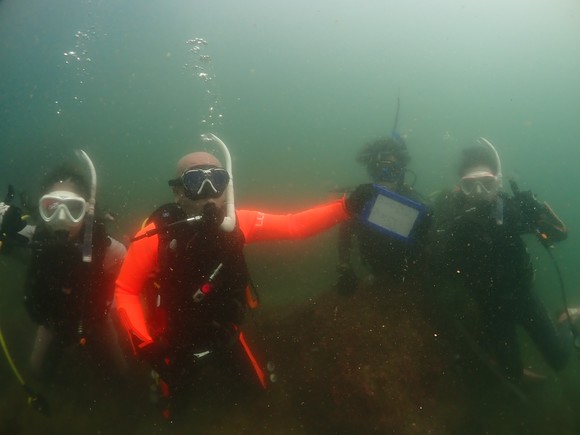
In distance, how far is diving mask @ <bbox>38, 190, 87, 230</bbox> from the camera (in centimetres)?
468

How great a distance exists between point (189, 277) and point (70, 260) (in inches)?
98.7

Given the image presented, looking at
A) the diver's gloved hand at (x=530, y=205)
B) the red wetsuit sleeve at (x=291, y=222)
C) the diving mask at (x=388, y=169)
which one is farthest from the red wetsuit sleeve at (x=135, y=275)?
the diver's gloved hand at (x=530, y=205)

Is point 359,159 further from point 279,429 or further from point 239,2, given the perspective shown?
point 239,2

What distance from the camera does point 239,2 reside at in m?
63.3

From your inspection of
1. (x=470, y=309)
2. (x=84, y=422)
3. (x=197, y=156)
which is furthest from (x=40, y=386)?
(x=470, y=309)

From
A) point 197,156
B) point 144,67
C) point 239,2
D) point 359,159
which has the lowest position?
point 144,67

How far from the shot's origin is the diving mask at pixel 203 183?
11.4ft

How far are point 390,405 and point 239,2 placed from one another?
72.0m

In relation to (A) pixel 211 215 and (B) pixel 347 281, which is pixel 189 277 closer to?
(A) pixel 211 215

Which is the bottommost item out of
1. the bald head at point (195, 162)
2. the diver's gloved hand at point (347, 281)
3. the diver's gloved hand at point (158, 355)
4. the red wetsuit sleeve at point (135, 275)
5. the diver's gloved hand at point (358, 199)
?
the diver's gloved hand at point (347, 281)

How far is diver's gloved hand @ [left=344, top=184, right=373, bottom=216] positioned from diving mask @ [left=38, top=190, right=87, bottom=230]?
3.62 m

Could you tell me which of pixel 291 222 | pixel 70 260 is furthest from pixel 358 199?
pixel 70 260

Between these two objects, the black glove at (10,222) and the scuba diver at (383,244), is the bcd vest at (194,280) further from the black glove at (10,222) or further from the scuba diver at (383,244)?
the scuba diver at (383,244)

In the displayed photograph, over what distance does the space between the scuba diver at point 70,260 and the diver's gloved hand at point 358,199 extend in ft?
10.9
